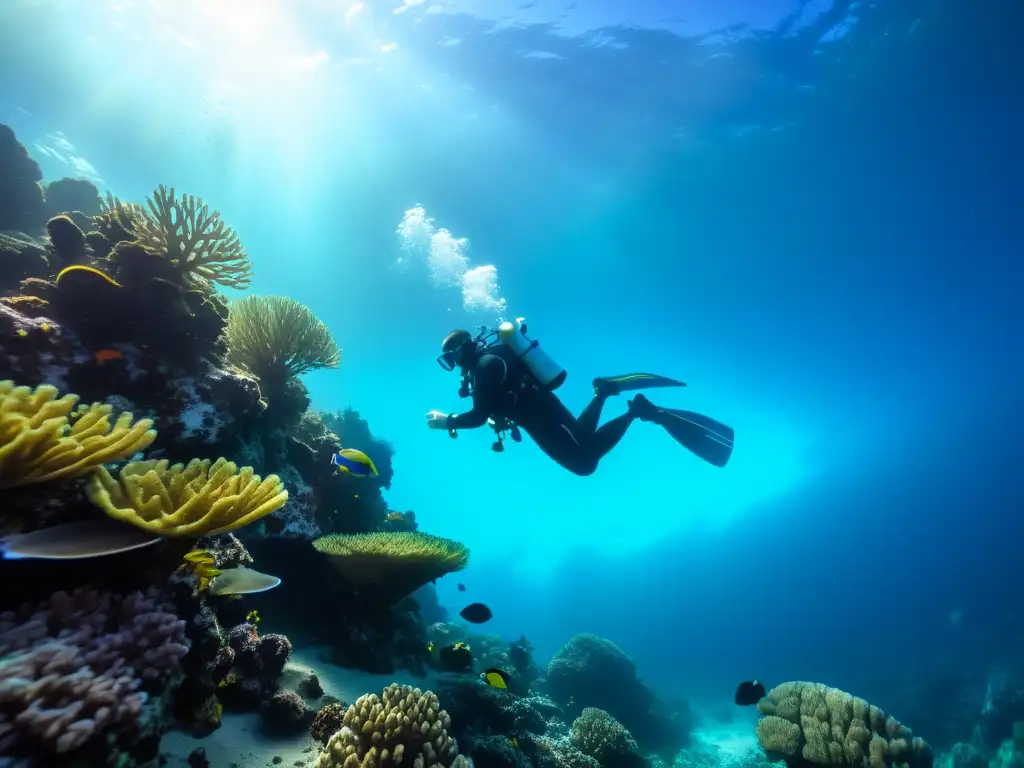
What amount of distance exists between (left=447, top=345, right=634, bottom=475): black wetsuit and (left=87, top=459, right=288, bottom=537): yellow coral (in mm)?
4285

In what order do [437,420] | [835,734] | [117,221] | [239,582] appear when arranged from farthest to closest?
[437,420]
[117,221]
[835,734]
[239,582]

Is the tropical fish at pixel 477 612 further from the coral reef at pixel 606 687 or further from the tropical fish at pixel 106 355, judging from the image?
the coral reef at pixel 606 687

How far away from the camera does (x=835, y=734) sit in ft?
19.6

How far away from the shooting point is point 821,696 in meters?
6.55

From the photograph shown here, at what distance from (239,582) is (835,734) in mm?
7806

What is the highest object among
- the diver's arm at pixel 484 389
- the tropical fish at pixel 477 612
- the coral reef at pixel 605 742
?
the diver's arm at pixel 484 389

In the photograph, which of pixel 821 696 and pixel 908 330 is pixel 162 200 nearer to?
pixel 821 696

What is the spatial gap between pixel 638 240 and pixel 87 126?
128ft

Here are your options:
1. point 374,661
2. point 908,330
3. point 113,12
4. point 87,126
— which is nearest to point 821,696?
point 374,661

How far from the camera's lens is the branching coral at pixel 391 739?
3.32 m

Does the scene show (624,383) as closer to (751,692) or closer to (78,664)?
(751,692)

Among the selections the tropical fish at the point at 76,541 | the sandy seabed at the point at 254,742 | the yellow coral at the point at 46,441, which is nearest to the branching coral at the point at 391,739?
the sandy seabed at the point at 254,742

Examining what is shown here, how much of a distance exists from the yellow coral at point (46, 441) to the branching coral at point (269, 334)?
440 cm

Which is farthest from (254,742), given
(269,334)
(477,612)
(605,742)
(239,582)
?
(605,742)
